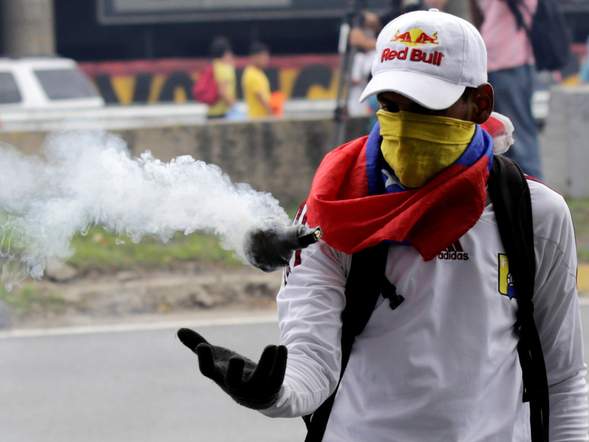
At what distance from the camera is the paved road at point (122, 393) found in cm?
588

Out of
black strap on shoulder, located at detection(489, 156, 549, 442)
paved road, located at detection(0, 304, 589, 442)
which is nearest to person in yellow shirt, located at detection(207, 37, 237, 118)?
paved road, located at detection(0, 304, 589, 442)

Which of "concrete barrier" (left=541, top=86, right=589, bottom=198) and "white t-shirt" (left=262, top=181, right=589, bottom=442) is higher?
"white t-shirt" (left=262, top=181, right=589, bottom=442)

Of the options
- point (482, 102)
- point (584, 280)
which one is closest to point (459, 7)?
point (584, 280)

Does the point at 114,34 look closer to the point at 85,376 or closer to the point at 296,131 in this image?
the point at 296,131

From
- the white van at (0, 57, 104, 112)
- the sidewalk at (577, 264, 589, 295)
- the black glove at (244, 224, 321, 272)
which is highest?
the black glove at (244, 224, 321, 272)

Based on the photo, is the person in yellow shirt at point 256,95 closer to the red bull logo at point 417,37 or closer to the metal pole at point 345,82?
the metal pole at point 345,82

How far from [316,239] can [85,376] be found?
483cm

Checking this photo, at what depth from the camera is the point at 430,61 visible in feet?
7.70

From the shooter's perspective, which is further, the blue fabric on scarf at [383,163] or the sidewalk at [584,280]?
the sidewalk at [584,280]

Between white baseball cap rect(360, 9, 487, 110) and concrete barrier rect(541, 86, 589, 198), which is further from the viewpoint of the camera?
concrete barrier rect(541, 86, 589, 198)

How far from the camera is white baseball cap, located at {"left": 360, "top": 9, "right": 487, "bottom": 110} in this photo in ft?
7.66

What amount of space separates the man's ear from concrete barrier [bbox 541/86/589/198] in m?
8.57

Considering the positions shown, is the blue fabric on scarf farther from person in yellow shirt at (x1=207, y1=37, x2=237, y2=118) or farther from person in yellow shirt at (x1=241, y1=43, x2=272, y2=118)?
person in yellow shirt at (x1=207, y1=37, x2=237, y2=118)

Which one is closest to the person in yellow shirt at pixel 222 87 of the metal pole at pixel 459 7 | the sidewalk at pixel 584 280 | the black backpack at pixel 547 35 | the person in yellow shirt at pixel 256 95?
the person in yellow shirt at pixel 256 95
